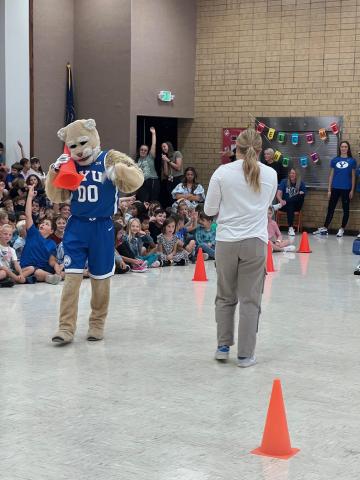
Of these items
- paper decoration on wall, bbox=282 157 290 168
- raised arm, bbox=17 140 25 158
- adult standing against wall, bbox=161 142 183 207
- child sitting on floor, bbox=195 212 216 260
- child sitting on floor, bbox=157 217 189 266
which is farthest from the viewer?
paper decoration on wall, bbox=282 157 290 168

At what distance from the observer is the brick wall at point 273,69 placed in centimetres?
1677

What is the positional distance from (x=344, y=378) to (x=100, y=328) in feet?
7.21

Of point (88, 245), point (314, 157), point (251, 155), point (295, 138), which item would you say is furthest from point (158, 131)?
point (251, 155)

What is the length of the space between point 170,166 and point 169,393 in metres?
12.2

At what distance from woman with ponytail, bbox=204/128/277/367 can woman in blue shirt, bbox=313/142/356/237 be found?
10.9m

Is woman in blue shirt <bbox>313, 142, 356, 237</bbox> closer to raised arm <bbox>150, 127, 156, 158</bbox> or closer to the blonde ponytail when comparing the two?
raised arm <bbox>150, 127, 156, 158</bbox>

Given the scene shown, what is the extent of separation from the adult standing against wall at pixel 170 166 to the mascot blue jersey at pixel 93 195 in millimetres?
10379

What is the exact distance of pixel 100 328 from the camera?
6844 millimetres

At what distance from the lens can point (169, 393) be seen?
17.5ft

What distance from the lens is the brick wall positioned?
55.0 ft

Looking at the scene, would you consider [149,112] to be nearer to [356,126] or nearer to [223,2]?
[223,2]

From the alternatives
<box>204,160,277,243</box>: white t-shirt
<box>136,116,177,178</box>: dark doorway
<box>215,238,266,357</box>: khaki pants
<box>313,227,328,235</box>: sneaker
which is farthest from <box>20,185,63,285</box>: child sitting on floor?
<box>313,227,328,235</box>: sneaker

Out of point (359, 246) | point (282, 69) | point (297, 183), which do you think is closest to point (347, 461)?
point (359, 246)

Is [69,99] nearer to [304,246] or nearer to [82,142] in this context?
[304,246]
